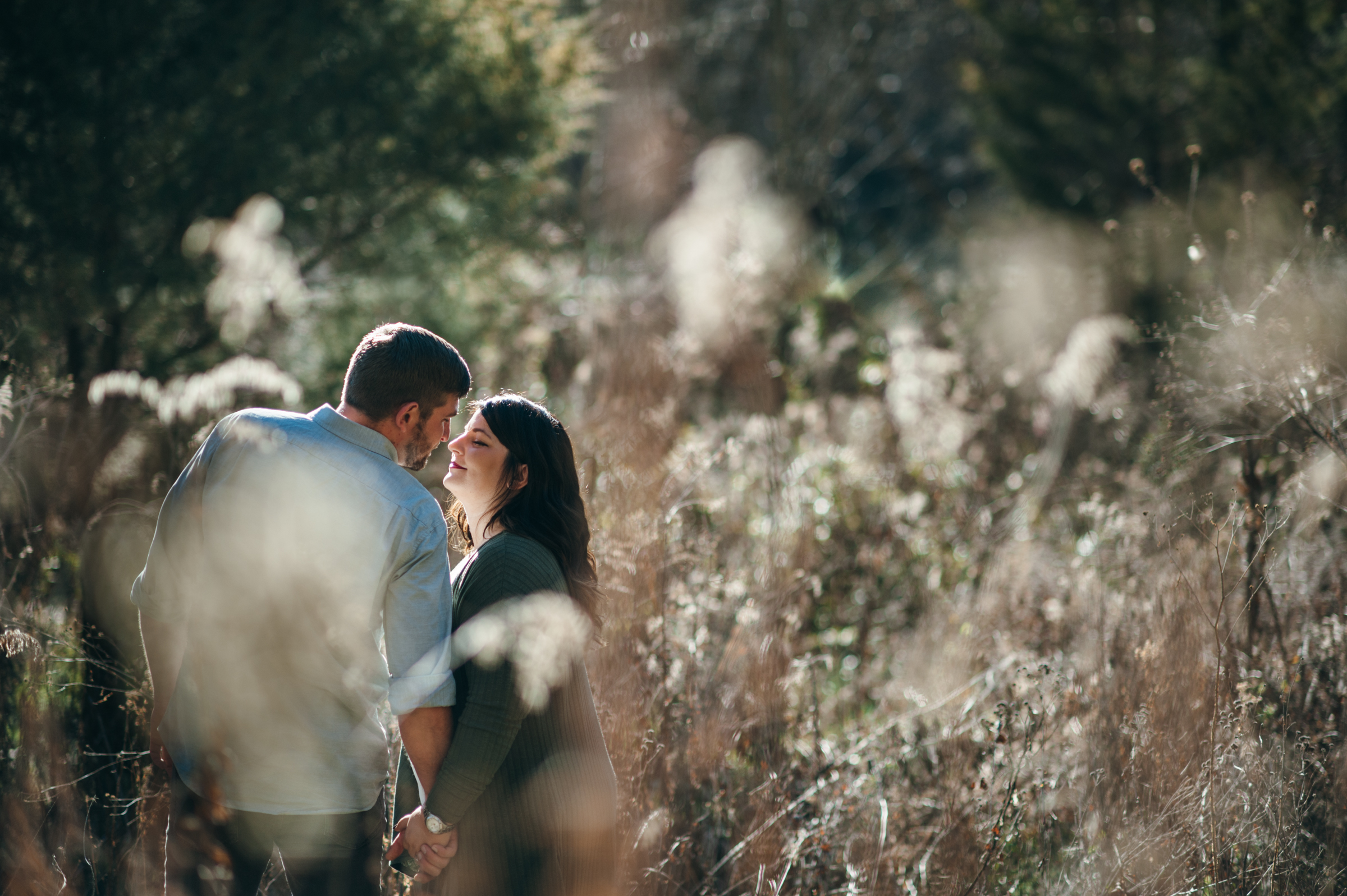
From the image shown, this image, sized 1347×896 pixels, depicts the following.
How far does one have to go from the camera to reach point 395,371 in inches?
84.6

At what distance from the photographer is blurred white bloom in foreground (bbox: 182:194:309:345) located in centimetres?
502

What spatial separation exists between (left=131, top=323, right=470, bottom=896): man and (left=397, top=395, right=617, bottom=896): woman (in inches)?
2.9

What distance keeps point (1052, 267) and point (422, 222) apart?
24.0 feet

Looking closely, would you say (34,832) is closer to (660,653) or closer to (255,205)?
(660,653)

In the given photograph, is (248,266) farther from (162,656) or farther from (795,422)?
(795,422)

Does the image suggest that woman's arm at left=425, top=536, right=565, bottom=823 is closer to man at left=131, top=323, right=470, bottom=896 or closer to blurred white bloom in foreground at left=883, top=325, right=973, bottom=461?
man at left=131, top=323, right=470, bottom=896

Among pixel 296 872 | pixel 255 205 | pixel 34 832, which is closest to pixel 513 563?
pixel 296 872

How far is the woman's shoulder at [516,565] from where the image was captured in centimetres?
209

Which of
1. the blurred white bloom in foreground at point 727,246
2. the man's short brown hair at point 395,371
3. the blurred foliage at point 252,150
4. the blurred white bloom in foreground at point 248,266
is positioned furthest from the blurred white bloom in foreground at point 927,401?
the man's short brown hair at point 395,371

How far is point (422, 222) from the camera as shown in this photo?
675 cm

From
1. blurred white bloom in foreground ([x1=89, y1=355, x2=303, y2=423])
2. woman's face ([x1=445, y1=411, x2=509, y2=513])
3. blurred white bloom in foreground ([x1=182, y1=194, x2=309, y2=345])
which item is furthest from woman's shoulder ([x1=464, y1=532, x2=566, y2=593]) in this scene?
blurred white bloom in foreground ([x1=182, y1=194, x2=309, y2=345])

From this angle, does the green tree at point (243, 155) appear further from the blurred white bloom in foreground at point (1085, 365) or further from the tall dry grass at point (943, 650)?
the blurred white bloom in foreground at point (1085, 365)

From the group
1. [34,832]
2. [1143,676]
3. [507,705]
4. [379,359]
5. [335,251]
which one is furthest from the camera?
[335,251]

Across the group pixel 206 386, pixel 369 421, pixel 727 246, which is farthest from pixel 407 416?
pixel 727 246
